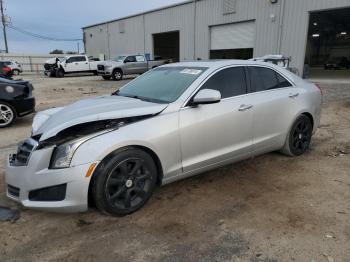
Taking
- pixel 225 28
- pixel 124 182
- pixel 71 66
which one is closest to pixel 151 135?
pixel 124 182

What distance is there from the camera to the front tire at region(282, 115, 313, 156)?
15.8 feet

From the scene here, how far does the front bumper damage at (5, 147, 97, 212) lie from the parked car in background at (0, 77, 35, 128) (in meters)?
5.13

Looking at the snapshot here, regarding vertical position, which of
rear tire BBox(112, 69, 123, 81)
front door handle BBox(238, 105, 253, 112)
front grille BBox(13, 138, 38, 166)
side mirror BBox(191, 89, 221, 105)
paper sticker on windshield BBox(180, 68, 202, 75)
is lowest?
rear tire BBox(112, 69, 123, 81)

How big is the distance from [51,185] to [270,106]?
294cm

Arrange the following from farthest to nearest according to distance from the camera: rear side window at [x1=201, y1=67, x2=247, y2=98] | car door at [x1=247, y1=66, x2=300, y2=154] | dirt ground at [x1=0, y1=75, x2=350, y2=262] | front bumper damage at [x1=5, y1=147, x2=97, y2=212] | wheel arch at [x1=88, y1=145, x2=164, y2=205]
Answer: car door at [x1=247, y1=66, x2=300, y2=154]
rear side window at [x1=201, y1=67, x2=247, y2=98]
wheel arch at [x1=88, y1=145, x2=164, y2=205]
front bumper damage at [x1=5, y1=147, x2=97, y2=212]
dirt ground at [x1=0, y1=75, x2=350, y2=262]

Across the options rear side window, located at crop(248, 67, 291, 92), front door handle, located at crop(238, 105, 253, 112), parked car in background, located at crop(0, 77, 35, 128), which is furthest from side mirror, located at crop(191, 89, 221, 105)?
parked car in background, located at crop(0, 77, 35, 128)

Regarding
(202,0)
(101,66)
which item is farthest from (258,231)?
(202,0)

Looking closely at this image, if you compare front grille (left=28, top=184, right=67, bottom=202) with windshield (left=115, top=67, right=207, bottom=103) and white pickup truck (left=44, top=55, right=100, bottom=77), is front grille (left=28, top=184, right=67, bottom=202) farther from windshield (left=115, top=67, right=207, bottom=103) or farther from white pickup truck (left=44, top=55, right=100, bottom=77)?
white pickup truck (left=44, top=55, right=100, bottom=77)

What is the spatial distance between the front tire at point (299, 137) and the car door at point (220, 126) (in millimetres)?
983

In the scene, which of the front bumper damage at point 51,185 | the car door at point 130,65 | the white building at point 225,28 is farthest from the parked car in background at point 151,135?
the car door at point 130,65

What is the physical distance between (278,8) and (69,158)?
1916 centimetres

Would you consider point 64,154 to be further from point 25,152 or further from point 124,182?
point 124,182

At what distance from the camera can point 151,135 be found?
324cm

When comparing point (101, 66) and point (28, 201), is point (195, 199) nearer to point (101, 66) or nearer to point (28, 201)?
point (28, 201)
